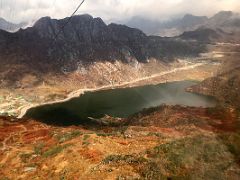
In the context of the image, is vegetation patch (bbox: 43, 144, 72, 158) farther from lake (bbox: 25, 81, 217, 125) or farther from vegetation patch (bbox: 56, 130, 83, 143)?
lake (bbox: 25, 81, 217, 125)

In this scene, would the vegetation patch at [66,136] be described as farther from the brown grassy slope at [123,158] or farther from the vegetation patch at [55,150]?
the vegetation patch at [55,150]

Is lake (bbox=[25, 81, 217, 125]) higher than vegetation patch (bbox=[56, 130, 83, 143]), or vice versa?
vegetation patch (bbox=[56, 130, 83, 143])

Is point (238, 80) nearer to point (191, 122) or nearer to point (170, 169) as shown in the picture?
point (191, 122)

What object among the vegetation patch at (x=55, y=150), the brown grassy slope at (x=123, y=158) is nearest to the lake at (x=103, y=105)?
the brown grassy slope at (x=123, y=158)

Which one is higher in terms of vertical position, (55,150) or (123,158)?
(123,158)

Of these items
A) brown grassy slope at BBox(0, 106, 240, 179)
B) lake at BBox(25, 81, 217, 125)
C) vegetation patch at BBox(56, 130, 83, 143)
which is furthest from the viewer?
lake at BBox(25, 81, 217, 125)

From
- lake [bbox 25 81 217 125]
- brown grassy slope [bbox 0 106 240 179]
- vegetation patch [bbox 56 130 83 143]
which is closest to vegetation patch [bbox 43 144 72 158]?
brown grassy slope [bbox 0 106 240 179]

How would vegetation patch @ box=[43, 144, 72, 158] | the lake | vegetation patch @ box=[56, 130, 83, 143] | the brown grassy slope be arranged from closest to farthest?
the brown grassy slope → vegetation patch @ box=[43, 144, 72, 158] → vegetation patch @ box=[56, 130, 83, 143] → the lake

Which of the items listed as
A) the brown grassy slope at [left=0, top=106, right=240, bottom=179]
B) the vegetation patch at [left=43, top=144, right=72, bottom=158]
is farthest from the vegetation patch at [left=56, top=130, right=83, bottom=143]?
the vegetation patch at [left=43, top=144, right=72, bottom=158]

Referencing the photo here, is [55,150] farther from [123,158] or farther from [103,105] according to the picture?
[103,105]

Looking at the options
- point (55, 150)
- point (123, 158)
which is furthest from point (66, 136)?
point (123, 158)

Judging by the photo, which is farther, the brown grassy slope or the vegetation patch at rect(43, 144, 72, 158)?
the vegetation patch at rect(43, 144, 72, 158)

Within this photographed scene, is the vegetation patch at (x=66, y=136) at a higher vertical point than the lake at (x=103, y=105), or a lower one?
higher
